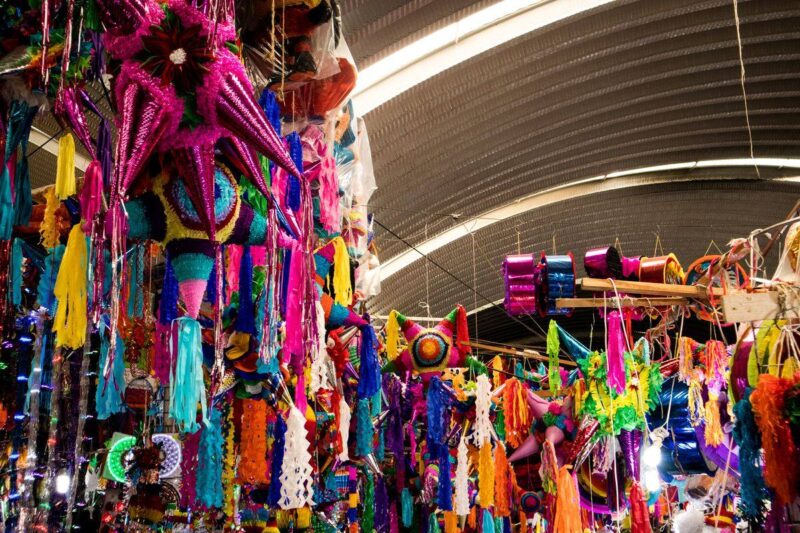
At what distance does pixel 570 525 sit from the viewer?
15.1 ft

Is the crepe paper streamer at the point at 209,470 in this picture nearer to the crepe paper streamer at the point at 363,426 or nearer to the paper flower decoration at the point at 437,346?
the crepe paper streamer at the point at 363,426

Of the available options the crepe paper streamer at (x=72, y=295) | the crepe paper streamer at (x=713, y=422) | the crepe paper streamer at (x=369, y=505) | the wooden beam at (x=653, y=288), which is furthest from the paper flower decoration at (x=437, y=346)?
the crepe paper streamer at (x=72, y=295)

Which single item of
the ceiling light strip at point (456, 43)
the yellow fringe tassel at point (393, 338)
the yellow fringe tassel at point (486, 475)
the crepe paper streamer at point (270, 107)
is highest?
the ceiling light strip at point (456, 43)

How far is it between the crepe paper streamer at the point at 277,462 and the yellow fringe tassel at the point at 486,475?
2.30 metres

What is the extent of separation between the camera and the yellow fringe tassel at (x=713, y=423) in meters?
4.44

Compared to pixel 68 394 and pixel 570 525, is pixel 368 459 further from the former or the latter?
pixel 68 394

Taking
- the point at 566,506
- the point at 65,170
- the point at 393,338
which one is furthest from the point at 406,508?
the point at 65,170

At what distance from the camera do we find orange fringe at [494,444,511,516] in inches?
212

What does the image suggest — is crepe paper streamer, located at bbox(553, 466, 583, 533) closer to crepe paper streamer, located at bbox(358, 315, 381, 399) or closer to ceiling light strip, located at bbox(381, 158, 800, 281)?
crepe paper streamer, located at bbox(358, 315, 381, 399)

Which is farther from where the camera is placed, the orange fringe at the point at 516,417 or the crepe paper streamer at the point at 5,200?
the orange fringe at the point at 516,417

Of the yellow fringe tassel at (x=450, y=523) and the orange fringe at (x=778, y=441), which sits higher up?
the orange fringe at (x=778, y=441)

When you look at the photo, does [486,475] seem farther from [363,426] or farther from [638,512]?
[363,426]

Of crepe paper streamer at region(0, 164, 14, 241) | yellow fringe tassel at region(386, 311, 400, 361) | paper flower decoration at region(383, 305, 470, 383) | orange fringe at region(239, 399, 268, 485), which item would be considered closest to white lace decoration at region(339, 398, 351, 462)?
orange fringe at region(239, 399, 268, 485)

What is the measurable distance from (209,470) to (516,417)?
9.12 feet
